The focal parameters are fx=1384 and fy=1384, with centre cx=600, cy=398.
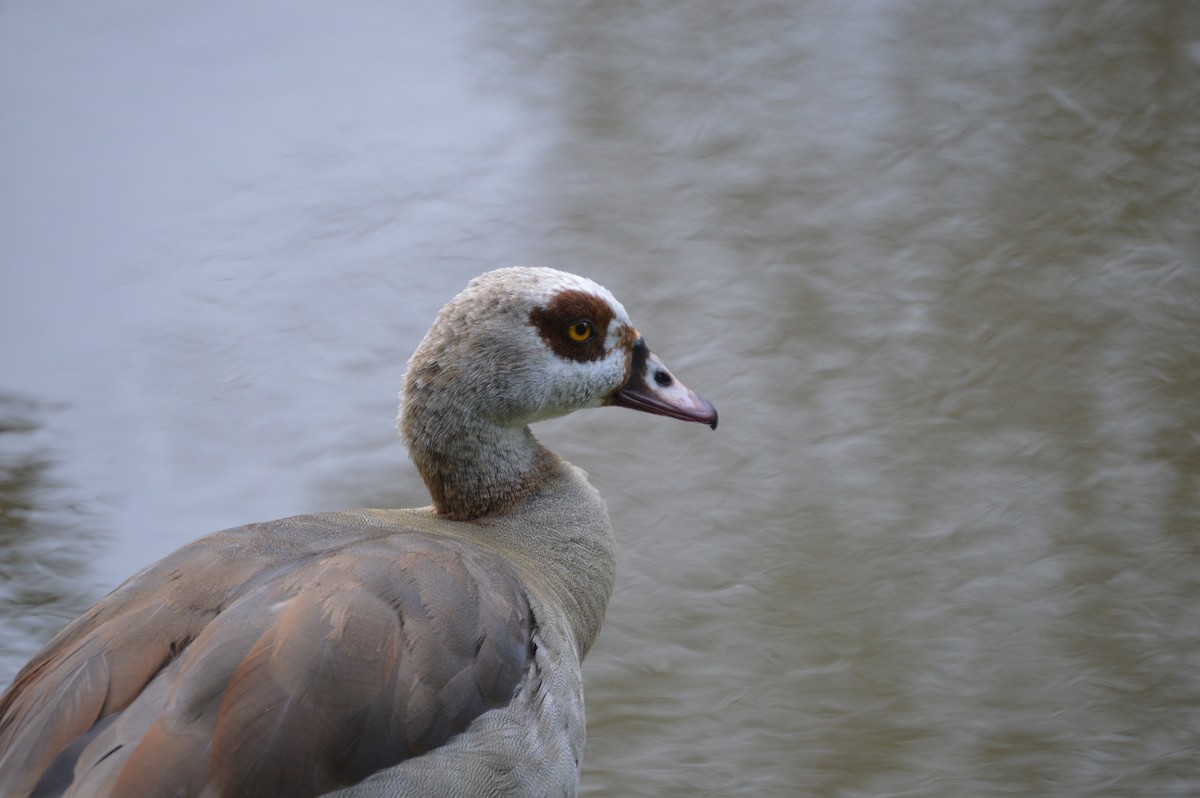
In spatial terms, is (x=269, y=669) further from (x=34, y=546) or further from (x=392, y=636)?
(x=34, y=546)

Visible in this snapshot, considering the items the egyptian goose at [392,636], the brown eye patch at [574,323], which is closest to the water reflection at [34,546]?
the egyptian goose at [392,636]

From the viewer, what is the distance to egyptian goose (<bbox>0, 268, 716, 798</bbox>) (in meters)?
2.09

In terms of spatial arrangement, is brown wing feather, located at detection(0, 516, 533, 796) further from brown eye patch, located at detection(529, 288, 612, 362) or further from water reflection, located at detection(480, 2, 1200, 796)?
water reflection, located at detection(480, 2, 1200, 796)

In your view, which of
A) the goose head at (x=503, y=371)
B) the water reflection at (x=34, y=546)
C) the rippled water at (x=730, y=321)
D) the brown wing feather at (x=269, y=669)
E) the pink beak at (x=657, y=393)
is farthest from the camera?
the water reflection at (x=34, y=546)

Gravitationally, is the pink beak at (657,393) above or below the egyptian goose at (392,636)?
above

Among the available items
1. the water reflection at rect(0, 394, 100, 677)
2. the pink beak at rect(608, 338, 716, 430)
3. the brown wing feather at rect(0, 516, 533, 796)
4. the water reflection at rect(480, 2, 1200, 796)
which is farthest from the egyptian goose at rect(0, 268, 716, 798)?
the water reflection at rect(0, 394, 100, 677)

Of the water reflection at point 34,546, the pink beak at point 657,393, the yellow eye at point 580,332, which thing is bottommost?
the water reflection at point 34,546

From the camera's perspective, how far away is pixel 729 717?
3232 millimetres

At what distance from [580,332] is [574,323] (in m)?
0.03

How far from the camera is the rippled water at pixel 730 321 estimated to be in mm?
3320

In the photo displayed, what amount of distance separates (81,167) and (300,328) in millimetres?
1302

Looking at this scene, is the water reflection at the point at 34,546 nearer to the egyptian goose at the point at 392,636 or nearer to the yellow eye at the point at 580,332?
the egyptian goose at the point at 392,636

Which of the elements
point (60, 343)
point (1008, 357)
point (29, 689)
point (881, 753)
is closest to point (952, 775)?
point (881, 753)

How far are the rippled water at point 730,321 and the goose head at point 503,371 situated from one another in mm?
716
